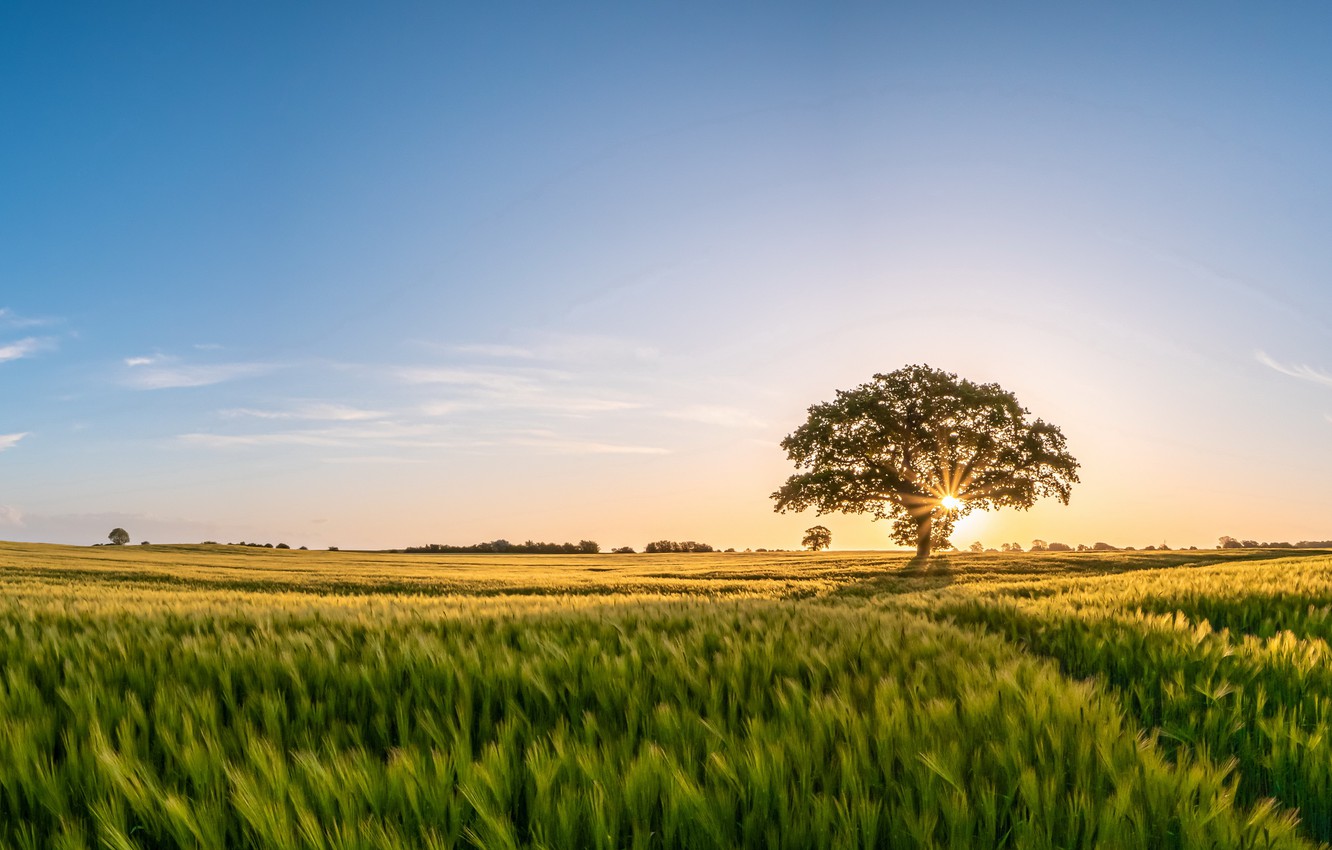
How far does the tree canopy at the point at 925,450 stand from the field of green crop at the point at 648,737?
30829 millimetres

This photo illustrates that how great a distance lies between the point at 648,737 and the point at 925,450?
3647cm

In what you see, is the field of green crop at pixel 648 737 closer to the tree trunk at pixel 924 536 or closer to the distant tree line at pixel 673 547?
the tree trunk at pixel 924 536

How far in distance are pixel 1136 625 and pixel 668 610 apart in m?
3.98

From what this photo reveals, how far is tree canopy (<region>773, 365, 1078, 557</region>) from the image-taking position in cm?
3600

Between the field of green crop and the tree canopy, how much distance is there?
3083cm

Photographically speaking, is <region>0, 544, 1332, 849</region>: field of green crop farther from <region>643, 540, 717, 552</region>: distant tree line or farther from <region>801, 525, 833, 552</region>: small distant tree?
<region>643, 540, 717, 552</region>: distant tree line

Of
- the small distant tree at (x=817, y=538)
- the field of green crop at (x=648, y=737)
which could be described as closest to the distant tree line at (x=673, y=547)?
the small distant tree at (x=817, y=538)

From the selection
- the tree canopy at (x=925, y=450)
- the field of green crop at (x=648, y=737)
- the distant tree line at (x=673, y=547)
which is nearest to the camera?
the field of green crop at (x=648, y=737)

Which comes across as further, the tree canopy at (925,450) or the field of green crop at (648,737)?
the tree canopy at (925,450)

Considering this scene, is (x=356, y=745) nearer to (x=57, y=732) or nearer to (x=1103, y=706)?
(x=57, y=732)

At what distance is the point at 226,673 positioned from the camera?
3529mm

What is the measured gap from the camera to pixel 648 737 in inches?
99.9

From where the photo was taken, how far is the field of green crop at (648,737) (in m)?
1.74

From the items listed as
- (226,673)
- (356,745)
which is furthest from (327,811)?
(226,673)
